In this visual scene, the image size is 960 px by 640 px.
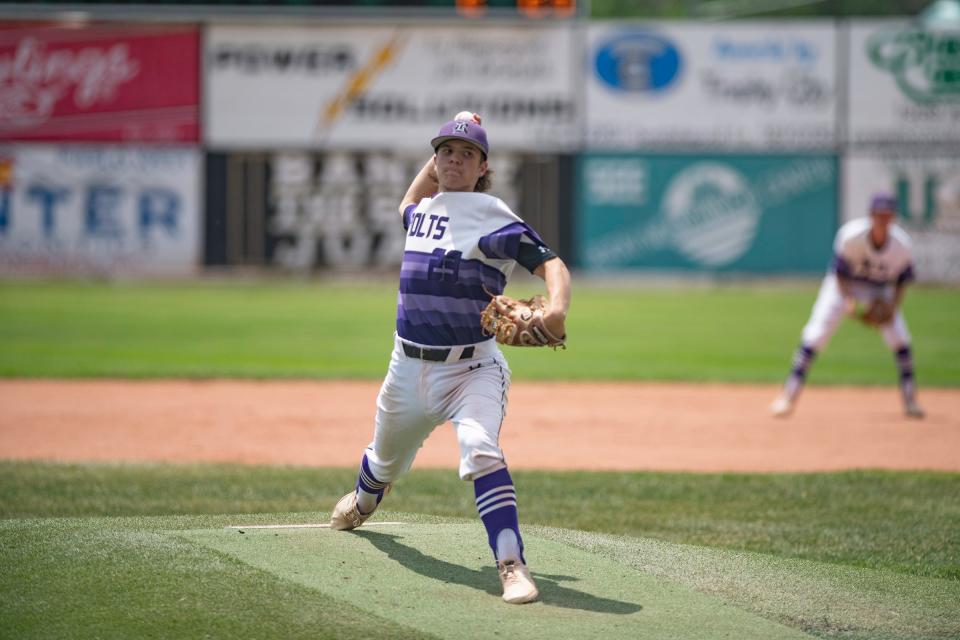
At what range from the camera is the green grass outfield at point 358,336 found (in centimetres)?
1576

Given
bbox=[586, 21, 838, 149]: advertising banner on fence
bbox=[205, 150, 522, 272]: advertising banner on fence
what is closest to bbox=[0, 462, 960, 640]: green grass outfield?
bbox=[205, 150, 522, 272]: advertising banner on fence

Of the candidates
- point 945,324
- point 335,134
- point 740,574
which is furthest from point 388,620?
point 335,134

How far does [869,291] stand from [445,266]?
772 cm

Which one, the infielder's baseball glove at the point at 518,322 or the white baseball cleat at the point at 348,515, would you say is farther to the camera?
the white baseball cleat at the point at 348,515

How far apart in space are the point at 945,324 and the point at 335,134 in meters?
16.4

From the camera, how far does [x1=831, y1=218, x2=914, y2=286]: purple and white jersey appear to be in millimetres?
11977

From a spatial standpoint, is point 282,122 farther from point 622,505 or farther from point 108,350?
point 622,505

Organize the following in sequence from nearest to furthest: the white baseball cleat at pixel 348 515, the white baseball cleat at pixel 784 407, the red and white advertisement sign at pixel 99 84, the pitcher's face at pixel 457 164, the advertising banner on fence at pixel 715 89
→ the pitcher's face at pixel 457 164 → the white baseball cleat at pixel 348 515 → the white baseball cleat at pixel 784 407 → the red and white advertisement sign at pixel 99 84 → the advertising banner on fence at pixel 715 89

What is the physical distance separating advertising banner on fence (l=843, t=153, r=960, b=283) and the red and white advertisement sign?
16.9 m

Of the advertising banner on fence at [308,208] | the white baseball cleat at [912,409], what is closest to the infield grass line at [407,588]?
the white baseball cleat at [912,409]

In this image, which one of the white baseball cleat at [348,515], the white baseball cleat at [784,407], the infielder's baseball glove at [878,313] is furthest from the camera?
the white baseball cleat at [784,407]

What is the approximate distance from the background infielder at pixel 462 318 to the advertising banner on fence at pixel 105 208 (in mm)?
27133

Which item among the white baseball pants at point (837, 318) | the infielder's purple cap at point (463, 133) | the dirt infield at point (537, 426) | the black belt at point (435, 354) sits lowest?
the dirt infield at point (537, 426)

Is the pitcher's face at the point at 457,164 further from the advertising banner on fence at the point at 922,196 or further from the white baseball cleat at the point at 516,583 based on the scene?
the advertising banner on fence at the point at 922,196
